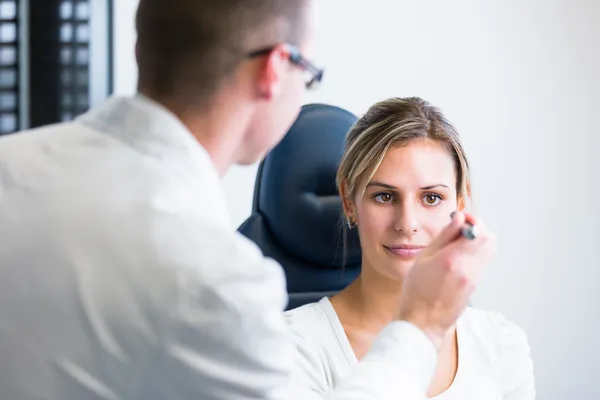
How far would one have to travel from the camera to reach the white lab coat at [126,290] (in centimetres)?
70

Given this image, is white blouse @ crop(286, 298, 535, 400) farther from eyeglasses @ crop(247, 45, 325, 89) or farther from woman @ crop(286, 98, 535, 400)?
eyeglasses @ crop(247, 45, 325, 89)

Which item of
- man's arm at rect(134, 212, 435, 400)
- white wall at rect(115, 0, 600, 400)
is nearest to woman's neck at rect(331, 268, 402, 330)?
man's arm at rect(134, 212, 435, 400)

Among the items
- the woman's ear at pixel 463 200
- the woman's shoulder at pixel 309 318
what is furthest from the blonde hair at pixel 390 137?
the woman's shoulder at pixel 309 318

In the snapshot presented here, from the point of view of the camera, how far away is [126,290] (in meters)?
0.70

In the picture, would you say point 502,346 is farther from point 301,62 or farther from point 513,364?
point 301,62

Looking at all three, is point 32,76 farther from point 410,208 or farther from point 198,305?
point 198,305

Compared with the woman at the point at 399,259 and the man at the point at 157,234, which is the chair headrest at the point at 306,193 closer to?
the woman at the point at 399,259

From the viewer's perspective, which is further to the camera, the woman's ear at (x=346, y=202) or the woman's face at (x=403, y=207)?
the woman's ear at (x=346, y=202)

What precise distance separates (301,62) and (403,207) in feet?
2.34

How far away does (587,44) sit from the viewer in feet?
8.80

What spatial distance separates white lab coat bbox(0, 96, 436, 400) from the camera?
703mm

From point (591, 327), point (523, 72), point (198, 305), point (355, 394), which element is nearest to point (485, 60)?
point (523, 72)

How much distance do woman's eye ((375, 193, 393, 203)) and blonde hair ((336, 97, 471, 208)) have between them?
Answer: 0.11 ft

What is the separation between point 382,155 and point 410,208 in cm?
12
